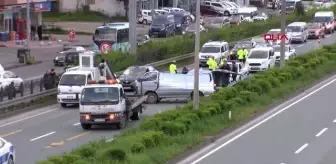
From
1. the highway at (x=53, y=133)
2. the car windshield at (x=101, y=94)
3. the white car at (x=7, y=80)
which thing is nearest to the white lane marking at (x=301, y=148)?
the highway at (x=53, y=133)

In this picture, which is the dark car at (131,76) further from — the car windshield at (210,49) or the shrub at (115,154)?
the shrub at (115,154)

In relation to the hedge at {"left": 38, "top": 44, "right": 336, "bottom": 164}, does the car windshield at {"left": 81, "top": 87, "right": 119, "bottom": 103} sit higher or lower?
higher

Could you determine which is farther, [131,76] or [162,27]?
[162,27]

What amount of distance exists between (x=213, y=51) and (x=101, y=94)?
85.0 ft

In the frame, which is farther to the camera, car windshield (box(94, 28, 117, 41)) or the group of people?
car windshield (box(94, 28, 117, 41))

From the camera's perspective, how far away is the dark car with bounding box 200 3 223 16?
103m

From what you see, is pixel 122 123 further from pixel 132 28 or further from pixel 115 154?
pixel 132 28

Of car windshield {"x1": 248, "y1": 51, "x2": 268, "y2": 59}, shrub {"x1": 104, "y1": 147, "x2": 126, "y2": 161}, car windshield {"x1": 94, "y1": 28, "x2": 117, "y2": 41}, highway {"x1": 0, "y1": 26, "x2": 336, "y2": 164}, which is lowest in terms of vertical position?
highway {"x1": 0, "y1": 26, "x2": 336, "y2": 164}

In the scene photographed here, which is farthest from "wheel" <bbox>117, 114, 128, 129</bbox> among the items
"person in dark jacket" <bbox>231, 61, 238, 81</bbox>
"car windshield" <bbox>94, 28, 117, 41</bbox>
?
"car windshield" <bbox>94, 28, 117, 41</bbox>

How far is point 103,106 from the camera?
3491 centimetres

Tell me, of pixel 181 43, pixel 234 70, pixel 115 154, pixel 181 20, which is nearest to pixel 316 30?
pixel 181 20

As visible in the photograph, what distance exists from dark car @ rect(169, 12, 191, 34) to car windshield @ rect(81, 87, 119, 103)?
154ft

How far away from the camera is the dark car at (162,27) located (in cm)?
7938

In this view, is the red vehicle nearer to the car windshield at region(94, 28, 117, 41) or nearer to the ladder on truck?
the car windshield at region(94, 28, 117, 41)
